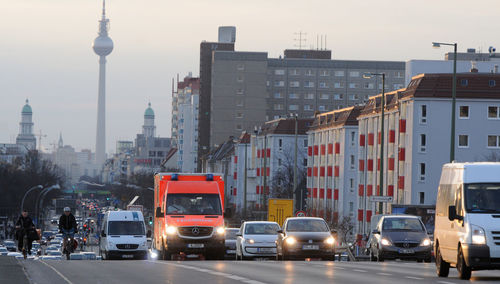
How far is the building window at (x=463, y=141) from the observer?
91125mm

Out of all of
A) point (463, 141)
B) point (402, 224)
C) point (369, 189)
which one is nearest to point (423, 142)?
point (463, 141)

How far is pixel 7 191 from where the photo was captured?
143 meters

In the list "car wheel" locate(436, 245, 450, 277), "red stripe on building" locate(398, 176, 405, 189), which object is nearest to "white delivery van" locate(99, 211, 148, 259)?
"car wheel" locate(436, 245, 450, 277)

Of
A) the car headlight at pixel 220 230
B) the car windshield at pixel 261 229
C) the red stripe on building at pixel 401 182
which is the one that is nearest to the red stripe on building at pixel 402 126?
the red stripe on building at pixel 401 182

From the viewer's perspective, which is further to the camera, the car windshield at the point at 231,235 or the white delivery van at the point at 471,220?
the car windshield at the point at 231,235

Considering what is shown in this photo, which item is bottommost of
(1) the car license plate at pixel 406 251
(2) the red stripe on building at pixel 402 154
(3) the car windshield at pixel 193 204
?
(1) the car license plate at pixel 406 251

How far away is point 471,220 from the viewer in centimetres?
2156

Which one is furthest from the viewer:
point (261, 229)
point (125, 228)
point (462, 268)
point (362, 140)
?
point (362, 140)

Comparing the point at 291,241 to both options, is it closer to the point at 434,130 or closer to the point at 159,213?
the point at 159,213

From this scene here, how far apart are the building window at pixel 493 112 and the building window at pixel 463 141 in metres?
2.28

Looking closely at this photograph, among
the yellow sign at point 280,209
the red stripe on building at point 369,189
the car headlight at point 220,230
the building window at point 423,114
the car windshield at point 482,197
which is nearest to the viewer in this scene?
the car windshield at point 482,197

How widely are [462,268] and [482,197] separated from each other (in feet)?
4.19

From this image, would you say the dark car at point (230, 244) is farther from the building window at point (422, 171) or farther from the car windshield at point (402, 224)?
the building window at point (422, 171)

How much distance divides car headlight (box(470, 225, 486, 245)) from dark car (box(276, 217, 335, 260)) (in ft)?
51.5
